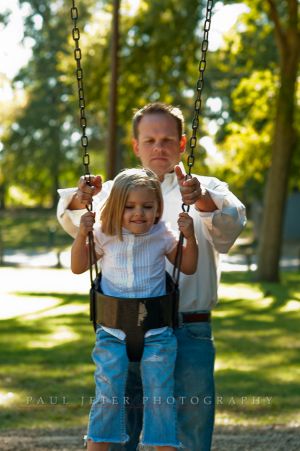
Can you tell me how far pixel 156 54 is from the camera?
68.7 feet

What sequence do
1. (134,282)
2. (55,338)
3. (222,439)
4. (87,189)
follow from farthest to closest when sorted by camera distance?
(55,338) < (222,439) < (87,189) < (134,282)

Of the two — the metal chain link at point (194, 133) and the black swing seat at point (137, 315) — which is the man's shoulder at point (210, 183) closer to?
the metal chain link at point (194, 133)

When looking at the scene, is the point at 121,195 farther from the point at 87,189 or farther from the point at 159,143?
the point at 159,143

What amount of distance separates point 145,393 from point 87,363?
6437 millimetres

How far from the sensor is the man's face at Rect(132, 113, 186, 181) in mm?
4348

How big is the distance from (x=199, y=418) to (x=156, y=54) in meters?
17.3

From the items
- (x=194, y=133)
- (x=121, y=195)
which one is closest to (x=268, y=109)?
(x=194, y=133)

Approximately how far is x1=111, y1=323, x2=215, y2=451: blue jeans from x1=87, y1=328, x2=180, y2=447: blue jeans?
29 centimetres

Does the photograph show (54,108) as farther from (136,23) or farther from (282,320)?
(282,320)

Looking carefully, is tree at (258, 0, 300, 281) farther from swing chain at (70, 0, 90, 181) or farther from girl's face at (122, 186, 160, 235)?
girl's face at (122, 186, 160, 235)

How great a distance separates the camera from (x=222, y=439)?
6.22m

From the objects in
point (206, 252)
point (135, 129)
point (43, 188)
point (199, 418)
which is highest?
point (135, 129)

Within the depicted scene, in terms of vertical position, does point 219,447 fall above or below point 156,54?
below

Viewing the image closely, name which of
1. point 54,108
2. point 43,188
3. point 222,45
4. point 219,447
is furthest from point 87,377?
point 43,188
